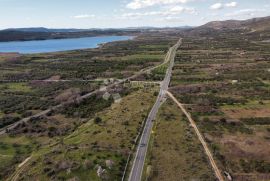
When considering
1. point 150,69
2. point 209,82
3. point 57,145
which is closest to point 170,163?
point 57,145

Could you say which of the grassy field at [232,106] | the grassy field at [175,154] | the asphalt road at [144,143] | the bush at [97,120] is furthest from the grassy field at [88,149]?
the grassy field at [232,106]

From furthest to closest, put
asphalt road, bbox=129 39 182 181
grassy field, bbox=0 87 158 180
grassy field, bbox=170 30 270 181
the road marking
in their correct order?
grassy field, bbox=170 30 270 181 < asphalt road, bbox=129 39 182 181 < grassy field, bbox=0 87 158 180 < the road marking

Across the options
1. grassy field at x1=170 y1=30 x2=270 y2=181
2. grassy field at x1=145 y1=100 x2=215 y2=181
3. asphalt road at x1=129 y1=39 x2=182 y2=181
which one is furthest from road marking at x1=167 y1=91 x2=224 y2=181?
asphalt road at x1=129 y1=39 x2=182 y2=181

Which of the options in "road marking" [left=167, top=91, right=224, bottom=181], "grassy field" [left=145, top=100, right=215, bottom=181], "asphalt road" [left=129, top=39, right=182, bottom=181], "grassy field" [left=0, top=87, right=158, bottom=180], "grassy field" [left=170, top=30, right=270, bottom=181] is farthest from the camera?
"grassy field" [left=170, top=30, right=270, bottom=181]

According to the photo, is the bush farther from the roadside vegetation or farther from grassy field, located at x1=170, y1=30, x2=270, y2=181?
grassy field, located at x1=170, y1=30, x2=270, y2=181

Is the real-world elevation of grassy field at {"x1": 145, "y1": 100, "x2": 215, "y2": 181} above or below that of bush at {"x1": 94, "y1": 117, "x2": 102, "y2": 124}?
below

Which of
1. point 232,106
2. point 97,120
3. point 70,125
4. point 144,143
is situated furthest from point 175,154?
point 232,106

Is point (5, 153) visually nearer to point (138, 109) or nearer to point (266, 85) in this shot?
point (138, 109)

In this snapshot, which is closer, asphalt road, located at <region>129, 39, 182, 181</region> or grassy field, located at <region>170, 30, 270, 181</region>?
asphalt road, located at <region>129, 39, 182, 181</region>
